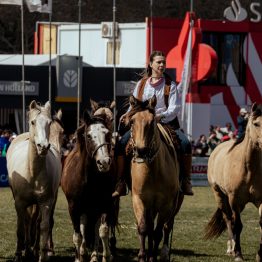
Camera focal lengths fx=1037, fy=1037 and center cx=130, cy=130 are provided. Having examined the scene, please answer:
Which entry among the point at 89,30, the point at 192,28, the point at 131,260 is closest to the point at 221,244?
the point at 131,260

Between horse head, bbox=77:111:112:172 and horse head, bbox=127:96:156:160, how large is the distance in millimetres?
406

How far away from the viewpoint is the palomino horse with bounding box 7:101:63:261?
13625 millimetres

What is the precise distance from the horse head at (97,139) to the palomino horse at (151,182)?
378mm

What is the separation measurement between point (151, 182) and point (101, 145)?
842 millimetres

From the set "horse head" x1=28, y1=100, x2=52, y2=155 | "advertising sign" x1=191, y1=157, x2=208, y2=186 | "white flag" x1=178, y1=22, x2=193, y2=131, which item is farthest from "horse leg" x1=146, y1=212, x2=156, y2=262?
"white flag" x1=178, y1=22, x2=193, y2=131

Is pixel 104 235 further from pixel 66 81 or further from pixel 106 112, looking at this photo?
pixel 66 81

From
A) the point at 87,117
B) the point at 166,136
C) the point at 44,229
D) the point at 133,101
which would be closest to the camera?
the point at 133,101

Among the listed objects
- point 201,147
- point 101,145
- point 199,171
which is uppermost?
point 101,145

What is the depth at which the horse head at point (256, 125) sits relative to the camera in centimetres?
1514

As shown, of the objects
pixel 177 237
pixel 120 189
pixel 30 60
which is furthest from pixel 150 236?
pixel 30 60

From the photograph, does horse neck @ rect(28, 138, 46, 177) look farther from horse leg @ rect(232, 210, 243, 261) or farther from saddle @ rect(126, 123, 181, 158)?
horse leg @ rect(232, 210, 243, 261)

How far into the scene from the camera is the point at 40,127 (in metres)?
13.5

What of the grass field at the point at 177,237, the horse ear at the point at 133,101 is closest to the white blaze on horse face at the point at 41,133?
the horse ear at the point at 133,101

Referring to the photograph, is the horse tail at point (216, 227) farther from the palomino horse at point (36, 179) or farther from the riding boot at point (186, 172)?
the palomino horse at point (36, 179)
